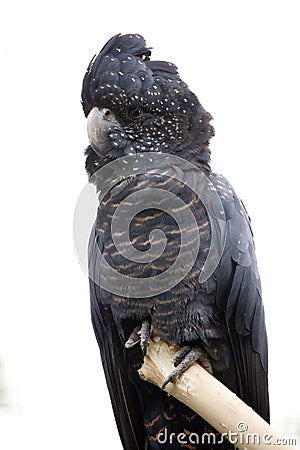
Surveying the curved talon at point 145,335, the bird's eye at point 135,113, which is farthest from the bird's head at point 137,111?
the curved talon at point 145,335

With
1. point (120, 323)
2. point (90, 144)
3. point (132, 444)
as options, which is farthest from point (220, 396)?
point (90, 144)

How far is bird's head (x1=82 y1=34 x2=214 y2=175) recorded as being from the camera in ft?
10.4

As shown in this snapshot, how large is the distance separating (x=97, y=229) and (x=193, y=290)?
581 mm

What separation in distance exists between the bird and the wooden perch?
0.18ft

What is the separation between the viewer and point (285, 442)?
2537 mm

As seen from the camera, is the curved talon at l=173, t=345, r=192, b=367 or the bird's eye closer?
the curved talon at l=173, t=345, r=192, b=367

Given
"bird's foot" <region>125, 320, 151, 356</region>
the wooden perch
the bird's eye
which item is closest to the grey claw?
"bird's foot" <region>125, 320, 151, 356</region>

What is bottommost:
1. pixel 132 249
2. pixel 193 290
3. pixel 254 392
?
pixel 254 392

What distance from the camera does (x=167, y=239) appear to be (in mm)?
3057

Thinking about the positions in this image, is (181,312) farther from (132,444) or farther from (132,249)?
(132,444)

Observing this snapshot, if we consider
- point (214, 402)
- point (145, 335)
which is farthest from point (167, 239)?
point (214, 402)

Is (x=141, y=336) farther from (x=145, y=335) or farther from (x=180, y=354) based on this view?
(x=180, y=354)

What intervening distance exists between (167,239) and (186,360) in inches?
21.3

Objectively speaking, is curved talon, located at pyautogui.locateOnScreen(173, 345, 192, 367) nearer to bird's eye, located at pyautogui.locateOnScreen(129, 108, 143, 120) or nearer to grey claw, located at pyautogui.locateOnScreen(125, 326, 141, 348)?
grey claw, located at pyautogui.locateOnScreen(125, 326, 141, 348)
